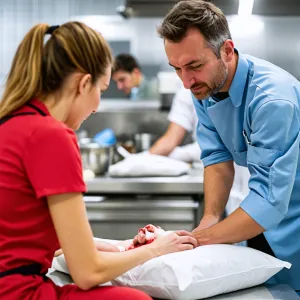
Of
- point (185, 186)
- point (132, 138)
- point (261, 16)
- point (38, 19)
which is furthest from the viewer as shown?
point (38, 19)

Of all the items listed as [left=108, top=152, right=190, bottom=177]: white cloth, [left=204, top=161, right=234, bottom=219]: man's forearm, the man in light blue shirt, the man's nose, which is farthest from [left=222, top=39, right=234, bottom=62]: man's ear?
[left=108, top=152, right=190, bottom=177]: white cloth

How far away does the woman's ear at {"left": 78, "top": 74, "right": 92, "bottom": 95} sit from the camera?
1.22 metres

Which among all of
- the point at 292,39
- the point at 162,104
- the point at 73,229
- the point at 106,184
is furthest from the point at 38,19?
the point at 73,229

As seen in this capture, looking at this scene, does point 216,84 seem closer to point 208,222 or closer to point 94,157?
point 208,222

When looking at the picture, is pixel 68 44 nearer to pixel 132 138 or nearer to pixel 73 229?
pixel 73 229

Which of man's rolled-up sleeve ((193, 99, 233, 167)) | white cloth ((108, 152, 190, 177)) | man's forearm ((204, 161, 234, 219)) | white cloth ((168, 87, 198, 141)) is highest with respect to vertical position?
man's rolled-up sleeve ((193, 99, 233, 167))

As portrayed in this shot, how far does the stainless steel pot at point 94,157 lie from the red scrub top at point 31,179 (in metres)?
1.87

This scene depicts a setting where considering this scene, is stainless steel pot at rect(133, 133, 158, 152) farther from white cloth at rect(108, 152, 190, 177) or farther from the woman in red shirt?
the woman in red shirt

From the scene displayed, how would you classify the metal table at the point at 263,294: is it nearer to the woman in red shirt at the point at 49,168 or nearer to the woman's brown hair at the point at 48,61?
the woman in red shirt at the point at 49,168

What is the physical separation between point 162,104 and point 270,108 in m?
2.95

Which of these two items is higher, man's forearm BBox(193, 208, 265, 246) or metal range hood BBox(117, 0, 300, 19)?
metal range hood BBox(117, 0, 300, 19)

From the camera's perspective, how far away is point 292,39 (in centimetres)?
405

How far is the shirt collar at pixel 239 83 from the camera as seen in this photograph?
1.70 meters

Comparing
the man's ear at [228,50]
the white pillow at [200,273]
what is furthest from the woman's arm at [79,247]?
the man's ear at [228,50]
